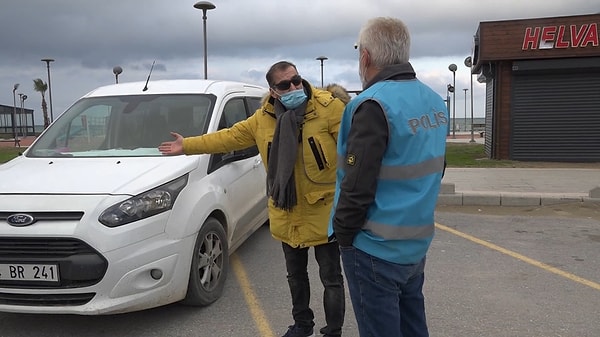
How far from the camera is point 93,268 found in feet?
11.0

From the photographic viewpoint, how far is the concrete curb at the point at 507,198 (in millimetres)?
8539

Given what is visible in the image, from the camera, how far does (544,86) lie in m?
14.9

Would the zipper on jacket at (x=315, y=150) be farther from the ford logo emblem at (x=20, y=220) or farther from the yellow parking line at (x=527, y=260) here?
the yellow parking line at (x=527, y=260)

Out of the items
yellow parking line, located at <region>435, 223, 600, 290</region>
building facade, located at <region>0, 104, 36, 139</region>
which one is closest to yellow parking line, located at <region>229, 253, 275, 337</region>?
yellow parking line, located at <region>435, 223, 600, 290</region>

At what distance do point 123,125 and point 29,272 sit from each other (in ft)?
5.96

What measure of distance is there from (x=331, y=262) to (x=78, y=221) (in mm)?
1658

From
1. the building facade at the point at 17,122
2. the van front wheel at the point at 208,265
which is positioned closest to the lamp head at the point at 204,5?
the van front wheel at the point at 208,265

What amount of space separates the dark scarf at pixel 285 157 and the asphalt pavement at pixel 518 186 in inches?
238

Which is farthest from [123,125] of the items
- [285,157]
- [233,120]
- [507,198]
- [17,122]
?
[17,122]

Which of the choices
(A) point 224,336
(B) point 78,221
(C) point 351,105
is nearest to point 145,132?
(B) point 78,221

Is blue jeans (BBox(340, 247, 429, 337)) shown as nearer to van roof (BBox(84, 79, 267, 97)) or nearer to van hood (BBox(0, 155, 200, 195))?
van hood (BBox(0, 155, 200, 195))

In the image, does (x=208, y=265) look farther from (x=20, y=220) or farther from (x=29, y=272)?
(x=20, y=220)

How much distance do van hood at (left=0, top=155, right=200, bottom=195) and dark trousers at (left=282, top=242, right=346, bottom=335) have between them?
1128 mm

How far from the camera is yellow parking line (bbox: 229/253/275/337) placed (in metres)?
3.83
